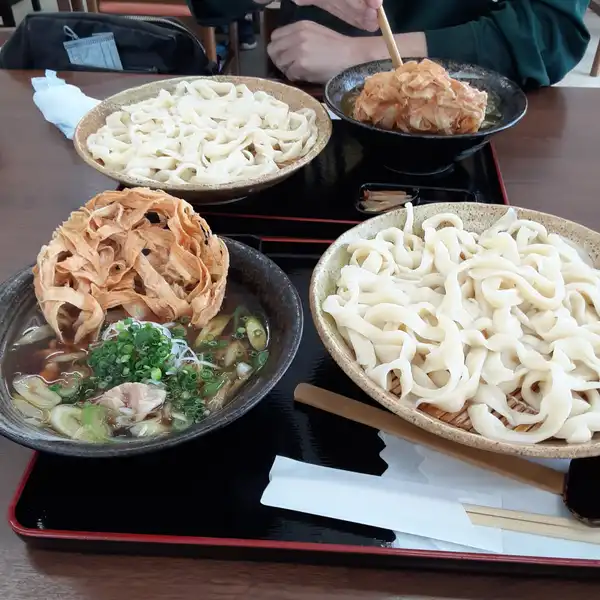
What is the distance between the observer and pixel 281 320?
1.13m

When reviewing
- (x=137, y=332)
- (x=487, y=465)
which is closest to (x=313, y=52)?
(x=137, y=332)

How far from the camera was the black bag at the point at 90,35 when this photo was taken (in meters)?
2.52

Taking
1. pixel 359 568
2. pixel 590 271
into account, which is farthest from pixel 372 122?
pixel 359 568

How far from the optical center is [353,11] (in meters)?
2.26

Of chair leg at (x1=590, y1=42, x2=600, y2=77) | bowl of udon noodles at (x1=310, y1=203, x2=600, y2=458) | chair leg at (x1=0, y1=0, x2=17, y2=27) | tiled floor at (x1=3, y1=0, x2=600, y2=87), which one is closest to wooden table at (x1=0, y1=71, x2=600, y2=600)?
bowl of udon noodles at (x1=310, y1=203, x2=600, y2=458)

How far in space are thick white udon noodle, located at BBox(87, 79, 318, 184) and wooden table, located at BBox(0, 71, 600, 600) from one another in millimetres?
178

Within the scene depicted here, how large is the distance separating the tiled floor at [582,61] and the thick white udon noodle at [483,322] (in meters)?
3.67

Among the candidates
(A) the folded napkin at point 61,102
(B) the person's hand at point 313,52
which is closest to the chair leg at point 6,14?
(A) the folded napkin at point 61,102

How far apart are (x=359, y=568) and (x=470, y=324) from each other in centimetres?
53

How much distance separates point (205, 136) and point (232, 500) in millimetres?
1233

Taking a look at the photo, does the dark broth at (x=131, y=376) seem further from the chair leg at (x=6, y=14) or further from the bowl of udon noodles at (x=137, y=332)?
the chair leg at (x=6, y=14)

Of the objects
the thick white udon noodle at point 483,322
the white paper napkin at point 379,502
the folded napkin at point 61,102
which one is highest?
the folded napkin at point 61,102

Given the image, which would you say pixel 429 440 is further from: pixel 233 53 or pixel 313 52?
pixel 233 53

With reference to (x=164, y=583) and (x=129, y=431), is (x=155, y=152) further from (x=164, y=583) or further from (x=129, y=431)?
(x=164, y=583)
